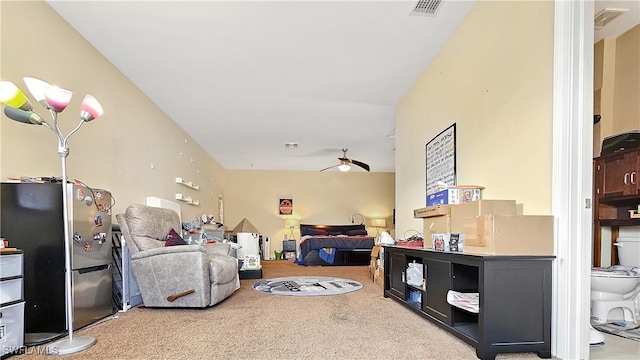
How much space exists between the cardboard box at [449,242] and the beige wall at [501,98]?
433mm

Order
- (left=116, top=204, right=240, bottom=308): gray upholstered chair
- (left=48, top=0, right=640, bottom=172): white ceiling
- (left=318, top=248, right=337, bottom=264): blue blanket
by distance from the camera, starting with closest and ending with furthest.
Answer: (left=48, top=0, right=640, bottom=172): white ceiling, (left=116, top=204, right=240, bottom=308): gray upholstered chair, (left=318, top=248, right=337, bottom=264): blue blanket

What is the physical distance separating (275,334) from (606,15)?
364 centimetres

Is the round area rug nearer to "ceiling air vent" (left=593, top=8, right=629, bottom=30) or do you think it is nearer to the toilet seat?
the toilet seat

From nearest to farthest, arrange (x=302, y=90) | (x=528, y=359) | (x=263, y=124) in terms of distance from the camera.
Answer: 1. (x=528, y=359)
2. (x=302, y=90)
3. (x=263, y=124)

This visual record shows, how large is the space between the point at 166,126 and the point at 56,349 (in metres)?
3.98

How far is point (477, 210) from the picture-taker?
7.89 feet

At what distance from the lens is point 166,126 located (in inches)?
225

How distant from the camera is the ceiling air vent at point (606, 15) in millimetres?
3096

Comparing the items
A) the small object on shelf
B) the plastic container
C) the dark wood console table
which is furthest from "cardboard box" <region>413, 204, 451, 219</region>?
the small object on shelf

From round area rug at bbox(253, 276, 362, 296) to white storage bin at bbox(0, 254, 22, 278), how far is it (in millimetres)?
2494

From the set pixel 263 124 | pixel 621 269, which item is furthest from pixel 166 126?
pixel 621 269

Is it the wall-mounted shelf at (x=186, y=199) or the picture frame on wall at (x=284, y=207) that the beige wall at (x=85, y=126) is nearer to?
the wall-mounted shelf at (x=186, y=199)

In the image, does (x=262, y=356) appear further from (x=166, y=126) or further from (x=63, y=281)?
(x=166, y=126)

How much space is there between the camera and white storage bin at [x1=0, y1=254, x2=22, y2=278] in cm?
215
